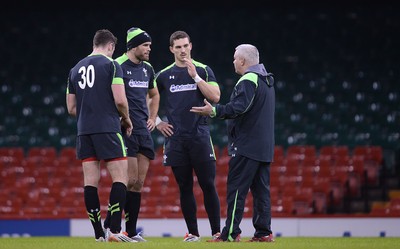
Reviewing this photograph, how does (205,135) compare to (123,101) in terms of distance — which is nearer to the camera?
(123,101)

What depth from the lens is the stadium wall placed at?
43.8 ft

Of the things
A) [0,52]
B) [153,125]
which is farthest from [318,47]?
[153,125]

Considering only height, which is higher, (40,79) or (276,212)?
(40,79)

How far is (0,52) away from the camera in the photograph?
71.3 feet

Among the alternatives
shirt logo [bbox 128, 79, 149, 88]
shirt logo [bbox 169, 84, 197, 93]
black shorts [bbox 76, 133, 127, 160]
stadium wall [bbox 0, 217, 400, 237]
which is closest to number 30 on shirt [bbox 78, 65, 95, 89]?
black shorts [bbox 76, 133, 127, 160]

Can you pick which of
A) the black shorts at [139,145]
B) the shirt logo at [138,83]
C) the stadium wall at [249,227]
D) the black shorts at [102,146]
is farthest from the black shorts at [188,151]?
the stadium wall at [249,227]

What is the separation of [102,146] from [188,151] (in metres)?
1.11

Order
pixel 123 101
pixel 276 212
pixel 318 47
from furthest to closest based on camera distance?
pixel 318 47
pixel 276 212
pixel 123 101

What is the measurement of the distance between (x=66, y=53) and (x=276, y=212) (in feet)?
30.4

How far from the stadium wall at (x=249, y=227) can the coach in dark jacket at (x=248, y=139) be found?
5.21 metres

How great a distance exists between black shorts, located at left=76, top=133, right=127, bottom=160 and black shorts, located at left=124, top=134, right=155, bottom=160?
51cm

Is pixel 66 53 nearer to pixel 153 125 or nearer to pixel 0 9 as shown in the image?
pixel 0 9

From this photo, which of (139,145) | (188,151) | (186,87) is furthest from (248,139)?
(139,145)

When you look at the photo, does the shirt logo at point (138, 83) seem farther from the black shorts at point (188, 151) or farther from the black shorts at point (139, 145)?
the black shorts at point (188, 151)
